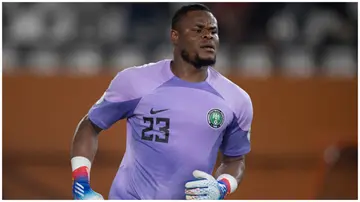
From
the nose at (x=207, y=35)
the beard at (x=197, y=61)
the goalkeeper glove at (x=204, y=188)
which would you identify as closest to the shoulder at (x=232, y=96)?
the beard at (x=197, y=61)

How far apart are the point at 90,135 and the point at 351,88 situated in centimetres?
402

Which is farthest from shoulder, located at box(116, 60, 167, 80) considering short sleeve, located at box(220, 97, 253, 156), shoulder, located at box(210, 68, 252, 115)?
short sleeve, located at box(220, 97, 253, 156)

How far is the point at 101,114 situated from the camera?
4.47 metres

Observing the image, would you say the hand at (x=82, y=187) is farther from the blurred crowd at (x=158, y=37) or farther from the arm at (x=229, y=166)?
the blurred crowd at (x=158, y=37)

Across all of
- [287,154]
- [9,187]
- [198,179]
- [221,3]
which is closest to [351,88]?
[287,154]

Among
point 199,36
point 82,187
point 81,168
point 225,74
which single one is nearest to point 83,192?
point 82,187

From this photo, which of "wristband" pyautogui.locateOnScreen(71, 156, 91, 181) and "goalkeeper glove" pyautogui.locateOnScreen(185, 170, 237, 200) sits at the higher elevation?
"wristband" pyautogui.locateOnScreen(71, 156, 91, 181)

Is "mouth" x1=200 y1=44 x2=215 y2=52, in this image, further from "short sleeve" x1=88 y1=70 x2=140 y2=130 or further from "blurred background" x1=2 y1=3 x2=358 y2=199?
"blurred background" x1=2 y1=3 x2=358 y2=199

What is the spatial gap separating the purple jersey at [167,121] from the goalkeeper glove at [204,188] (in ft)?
0.34

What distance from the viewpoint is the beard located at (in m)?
4.36

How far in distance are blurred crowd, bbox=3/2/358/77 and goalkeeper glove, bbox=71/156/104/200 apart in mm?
3514

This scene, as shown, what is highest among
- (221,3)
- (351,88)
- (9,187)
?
(221,3)

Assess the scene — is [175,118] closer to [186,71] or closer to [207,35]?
[186,71]

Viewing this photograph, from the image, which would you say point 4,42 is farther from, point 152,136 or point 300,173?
point 152,136
